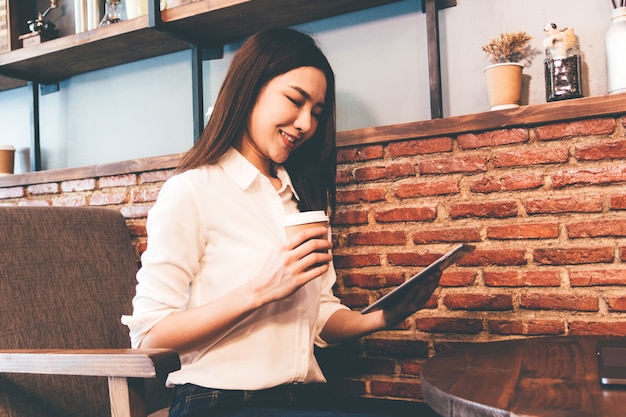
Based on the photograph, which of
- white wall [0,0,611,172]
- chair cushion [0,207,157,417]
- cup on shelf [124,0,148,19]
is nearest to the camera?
chair cushion [0,207,157,417]

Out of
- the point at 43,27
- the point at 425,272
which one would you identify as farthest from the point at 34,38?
the point at 425,272

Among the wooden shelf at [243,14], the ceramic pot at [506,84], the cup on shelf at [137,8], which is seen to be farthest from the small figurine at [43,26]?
the ceramic pot at [506,84]

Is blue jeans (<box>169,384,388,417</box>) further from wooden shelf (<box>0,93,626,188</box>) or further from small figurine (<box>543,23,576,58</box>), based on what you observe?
small figurine (<box>543,23,576,58</box>)

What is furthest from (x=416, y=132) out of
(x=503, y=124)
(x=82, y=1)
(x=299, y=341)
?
(x=82, y=1)

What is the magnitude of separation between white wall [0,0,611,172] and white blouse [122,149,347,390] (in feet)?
2.63

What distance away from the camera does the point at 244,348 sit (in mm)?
1188

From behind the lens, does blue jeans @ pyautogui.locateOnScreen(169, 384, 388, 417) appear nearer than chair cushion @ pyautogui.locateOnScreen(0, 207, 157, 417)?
Yes

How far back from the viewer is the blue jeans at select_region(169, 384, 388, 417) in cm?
107

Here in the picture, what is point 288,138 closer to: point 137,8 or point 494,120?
point 494,120

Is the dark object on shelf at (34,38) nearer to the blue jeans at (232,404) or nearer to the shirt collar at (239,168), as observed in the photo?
the shirt collar at (239,168)

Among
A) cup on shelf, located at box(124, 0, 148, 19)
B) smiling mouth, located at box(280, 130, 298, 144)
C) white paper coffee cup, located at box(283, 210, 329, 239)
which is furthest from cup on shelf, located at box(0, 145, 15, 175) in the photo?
white paper coffee cup, located at box(283, 210, 329, 239)

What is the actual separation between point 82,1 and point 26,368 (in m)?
1.74

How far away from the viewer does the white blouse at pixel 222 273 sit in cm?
115

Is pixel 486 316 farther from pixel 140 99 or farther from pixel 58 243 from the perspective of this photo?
pixel 140 99
